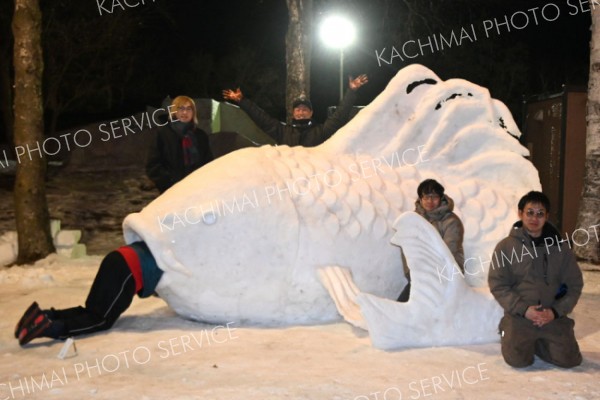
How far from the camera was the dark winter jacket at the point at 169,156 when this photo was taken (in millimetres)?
4996

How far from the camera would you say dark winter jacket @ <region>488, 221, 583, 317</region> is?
353cm

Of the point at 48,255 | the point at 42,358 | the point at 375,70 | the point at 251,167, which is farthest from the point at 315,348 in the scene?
the point at 375,70

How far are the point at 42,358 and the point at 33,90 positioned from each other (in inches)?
149

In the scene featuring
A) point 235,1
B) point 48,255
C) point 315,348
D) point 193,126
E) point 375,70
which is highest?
point 235,1

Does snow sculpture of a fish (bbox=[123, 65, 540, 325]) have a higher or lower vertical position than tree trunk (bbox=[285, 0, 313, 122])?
lower

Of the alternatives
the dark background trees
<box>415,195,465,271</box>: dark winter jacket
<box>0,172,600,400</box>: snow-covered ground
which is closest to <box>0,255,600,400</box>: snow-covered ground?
<box>0,172,600,400</box>: snow-covered ground

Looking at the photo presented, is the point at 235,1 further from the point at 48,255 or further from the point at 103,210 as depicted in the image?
the point at 48,255

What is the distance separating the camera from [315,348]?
3.65 metres

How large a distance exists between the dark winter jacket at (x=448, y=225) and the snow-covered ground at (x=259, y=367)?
603mm

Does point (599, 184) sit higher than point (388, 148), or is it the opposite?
point (388, 148)

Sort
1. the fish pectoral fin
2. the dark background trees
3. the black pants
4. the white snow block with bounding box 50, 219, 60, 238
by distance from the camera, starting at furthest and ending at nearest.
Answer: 1. the dark background trees
2. the white snow block with bounding box 50, 219, 60, 238
3. the black pants
4. the fish pectoral fin

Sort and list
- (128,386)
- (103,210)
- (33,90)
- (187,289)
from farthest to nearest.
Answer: (103,210) < (33,90) < (187,289) < (128,386)

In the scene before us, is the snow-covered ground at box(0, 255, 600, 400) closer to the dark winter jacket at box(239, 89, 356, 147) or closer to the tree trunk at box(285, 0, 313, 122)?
the dark winter jacket at box(239, 89, 356, 147)

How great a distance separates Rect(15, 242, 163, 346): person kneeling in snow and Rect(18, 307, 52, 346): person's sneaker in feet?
0.20
